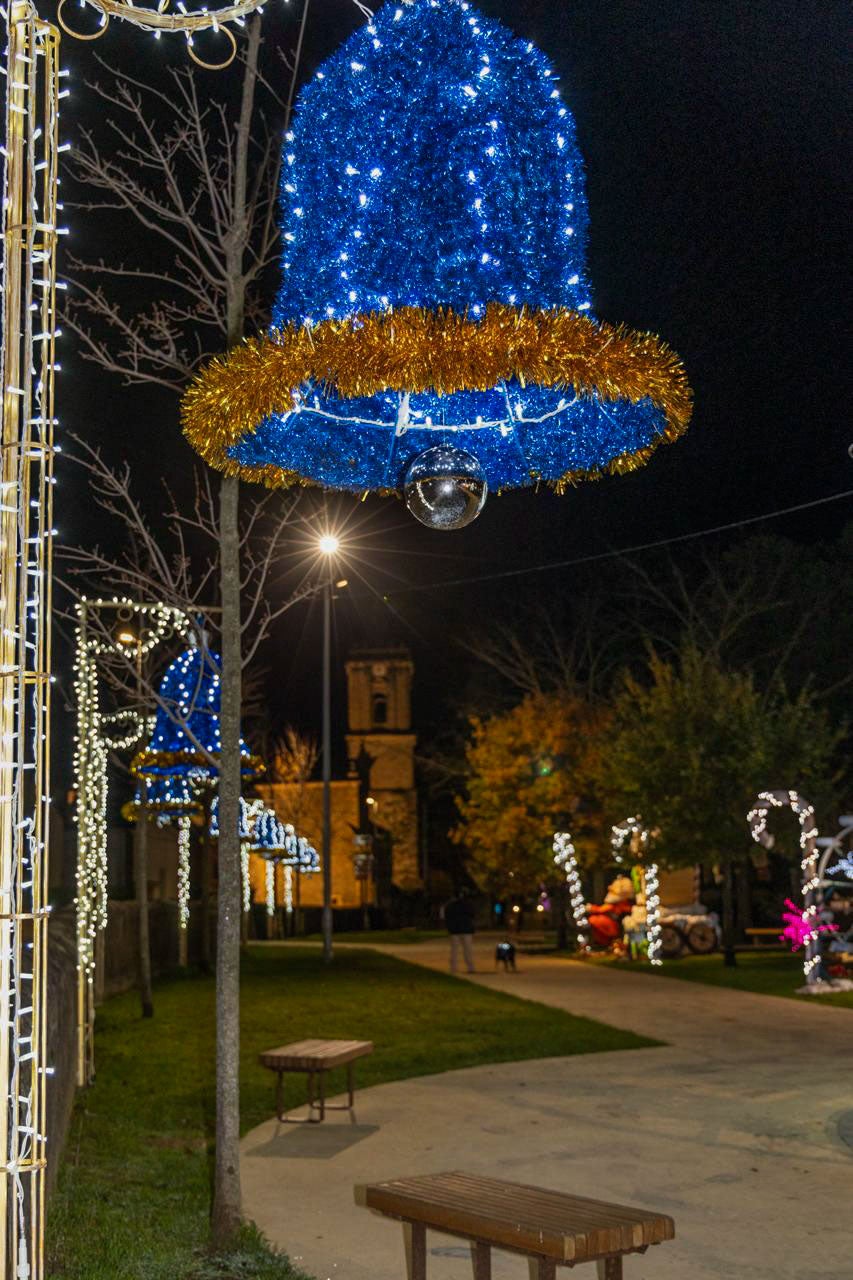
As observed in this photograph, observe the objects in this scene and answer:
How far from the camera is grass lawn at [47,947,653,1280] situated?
741 centimetres

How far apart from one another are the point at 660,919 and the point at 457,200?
2893 centimetres

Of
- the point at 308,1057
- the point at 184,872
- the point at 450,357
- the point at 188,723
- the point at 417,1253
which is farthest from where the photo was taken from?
the point at 184,872

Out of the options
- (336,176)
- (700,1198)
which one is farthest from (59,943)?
(336,176)

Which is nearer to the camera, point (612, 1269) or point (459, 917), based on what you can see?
point (612, 1269)

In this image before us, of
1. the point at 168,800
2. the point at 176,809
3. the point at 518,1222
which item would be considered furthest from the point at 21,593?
the point at 176,809

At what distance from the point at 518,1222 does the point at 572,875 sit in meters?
30.3

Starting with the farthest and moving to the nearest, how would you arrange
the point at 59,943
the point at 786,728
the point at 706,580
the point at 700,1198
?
the point at 706,580
the point at 786,728
the point at 59,943
the point at 700,1198

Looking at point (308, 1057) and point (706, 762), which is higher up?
point (706, 762)

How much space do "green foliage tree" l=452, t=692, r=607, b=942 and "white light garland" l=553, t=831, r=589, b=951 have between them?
23.8 inches

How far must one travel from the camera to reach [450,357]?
5031 millimetres

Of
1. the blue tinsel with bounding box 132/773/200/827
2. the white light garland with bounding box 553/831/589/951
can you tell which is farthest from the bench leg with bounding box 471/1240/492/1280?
the white light garland with bounding box 553/831/589/951

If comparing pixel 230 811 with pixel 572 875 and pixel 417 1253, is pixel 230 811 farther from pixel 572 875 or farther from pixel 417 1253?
pixel 572 875

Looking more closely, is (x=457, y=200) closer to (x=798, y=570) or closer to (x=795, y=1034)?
(x=795, y=1034)

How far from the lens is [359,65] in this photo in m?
5.50
